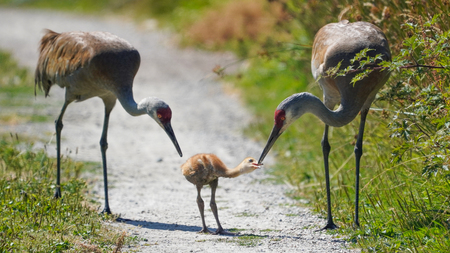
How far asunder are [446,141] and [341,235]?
4.66 ft

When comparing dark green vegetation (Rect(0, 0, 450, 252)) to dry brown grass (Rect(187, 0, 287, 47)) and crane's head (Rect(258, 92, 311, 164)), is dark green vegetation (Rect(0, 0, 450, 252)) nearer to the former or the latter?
crane's head (Rect(258, 92, 311, 164))

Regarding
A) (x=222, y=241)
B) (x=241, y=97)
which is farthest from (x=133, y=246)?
(x=241, y=97)

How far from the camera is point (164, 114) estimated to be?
5.99 meters

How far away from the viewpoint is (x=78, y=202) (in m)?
6.16

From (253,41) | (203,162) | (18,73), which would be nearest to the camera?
(203,162)

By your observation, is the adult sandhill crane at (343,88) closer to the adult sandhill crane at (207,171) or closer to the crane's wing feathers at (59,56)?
the adult sandhill crane at (207,171)

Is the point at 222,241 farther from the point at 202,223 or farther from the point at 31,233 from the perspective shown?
the point at 31,233

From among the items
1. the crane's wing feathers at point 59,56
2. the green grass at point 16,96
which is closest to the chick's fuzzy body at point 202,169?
the crane's wing feathers at point 59,56

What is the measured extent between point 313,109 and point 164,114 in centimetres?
154

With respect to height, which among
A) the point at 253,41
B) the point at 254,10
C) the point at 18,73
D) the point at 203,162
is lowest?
the point at 203,162

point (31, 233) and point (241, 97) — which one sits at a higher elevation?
point (241, 97)

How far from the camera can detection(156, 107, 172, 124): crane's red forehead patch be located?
19.6 ft

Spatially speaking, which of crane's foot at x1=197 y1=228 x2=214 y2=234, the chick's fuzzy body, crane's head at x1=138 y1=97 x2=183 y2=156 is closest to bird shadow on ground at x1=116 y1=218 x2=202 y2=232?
crane's foot at x1=197 y1=228 x2=214 y2=234

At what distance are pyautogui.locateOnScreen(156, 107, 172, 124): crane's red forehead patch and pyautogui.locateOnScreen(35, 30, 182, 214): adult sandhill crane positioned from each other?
1cm
